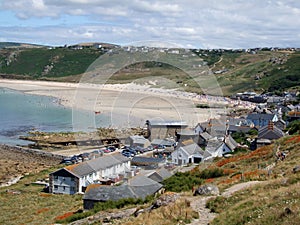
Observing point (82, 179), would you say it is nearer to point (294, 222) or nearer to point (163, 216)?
point (163, 216)

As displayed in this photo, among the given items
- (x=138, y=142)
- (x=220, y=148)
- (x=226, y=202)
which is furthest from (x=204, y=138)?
(x=226, y=202)

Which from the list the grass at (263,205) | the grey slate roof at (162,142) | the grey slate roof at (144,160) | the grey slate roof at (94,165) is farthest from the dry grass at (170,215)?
the grey slate roof at (162,142)

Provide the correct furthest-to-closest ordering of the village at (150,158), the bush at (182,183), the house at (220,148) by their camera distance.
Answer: the house at (220,148), the village at (150,158), the bush at (182,183)

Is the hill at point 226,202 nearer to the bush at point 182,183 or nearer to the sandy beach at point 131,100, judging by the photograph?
the bush at point 182,183

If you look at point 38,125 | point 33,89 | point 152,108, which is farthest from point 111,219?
point 33,89

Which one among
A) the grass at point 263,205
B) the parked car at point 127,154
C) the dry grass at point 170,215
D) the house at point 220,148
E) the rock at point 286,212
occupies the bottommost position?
the parked car at point 127,154

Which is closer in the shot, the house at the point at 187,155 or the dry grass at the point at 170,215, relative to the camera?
the dry grass at the point at 170,215
